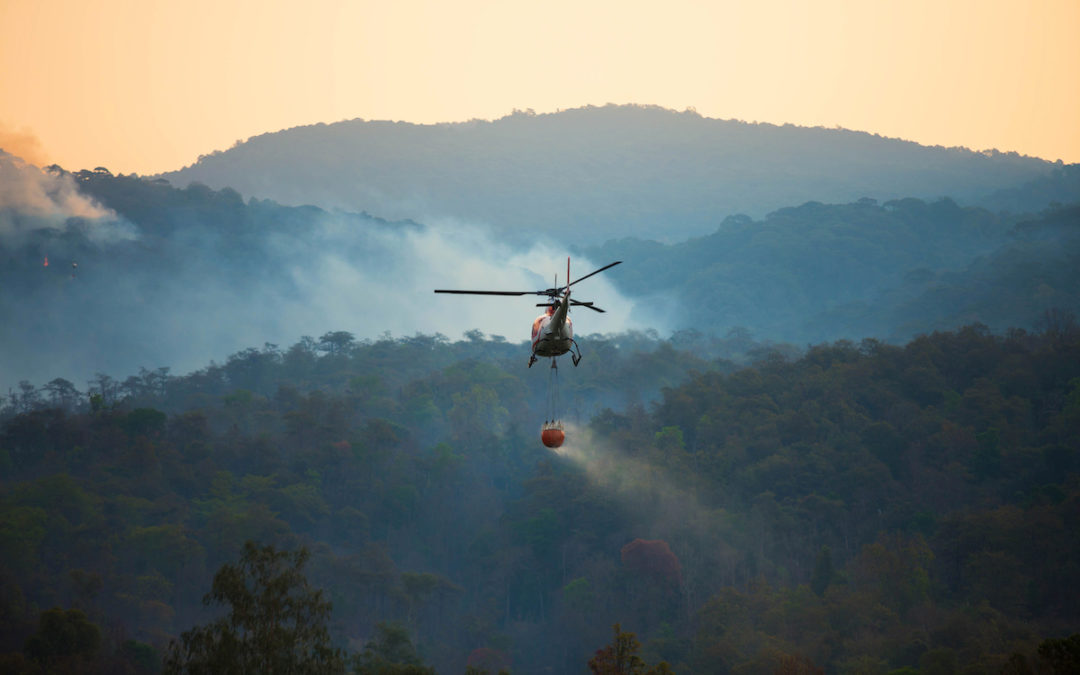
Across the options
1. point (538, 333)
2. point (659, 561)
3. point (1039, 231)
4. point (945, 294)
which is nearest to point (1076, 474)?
point (659, 561)

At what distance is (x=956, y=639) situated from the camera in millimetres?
50000

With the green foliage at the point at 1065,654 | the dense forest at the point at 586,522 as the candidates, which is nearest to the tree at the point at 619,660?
the dense forest at the point at 586,522

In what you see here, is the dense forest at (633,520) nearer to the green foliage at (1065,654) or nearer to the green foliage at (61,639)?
the green foliage at (61,639)

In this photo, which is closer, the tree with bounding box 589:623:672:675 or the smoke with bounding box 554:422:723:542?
the tree with bounding box 589:623:672:675

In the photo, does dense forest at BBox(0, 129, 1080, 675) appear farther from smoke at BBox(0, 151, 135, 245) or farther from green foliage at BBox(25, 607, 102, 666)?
smoke at BBox(0, 151, 135, 245)

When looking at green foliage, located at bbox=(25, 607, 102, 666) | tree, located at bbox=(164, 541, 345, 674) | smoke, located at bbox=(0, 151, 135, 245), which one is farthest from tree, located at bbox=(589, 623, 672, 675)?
smoke, located at bbox=(0, 151, 135, 245)

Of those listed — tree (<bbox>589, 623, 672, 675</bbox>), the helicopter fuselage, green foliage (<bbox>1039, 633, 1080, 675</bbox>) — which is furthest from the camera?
tree (<bbox>589, 623, 672, 675</bbox>)

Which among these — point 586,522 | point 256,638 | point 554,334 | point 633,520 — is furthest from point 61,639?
point 633,520

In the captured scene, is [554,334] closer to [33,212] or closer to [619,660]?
[619,660]

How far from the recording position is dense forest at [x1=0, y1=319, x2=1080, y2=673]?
188 feet

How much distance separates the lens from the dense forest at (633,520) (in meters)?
57.3

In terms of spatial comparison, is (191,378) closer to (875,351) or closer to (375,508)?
(375,508)

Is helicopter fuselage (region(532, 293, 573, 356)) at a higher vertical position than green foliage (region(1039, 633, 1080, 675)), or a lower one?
higher

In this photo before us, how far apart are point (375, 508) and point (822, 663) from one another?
48.3 m
